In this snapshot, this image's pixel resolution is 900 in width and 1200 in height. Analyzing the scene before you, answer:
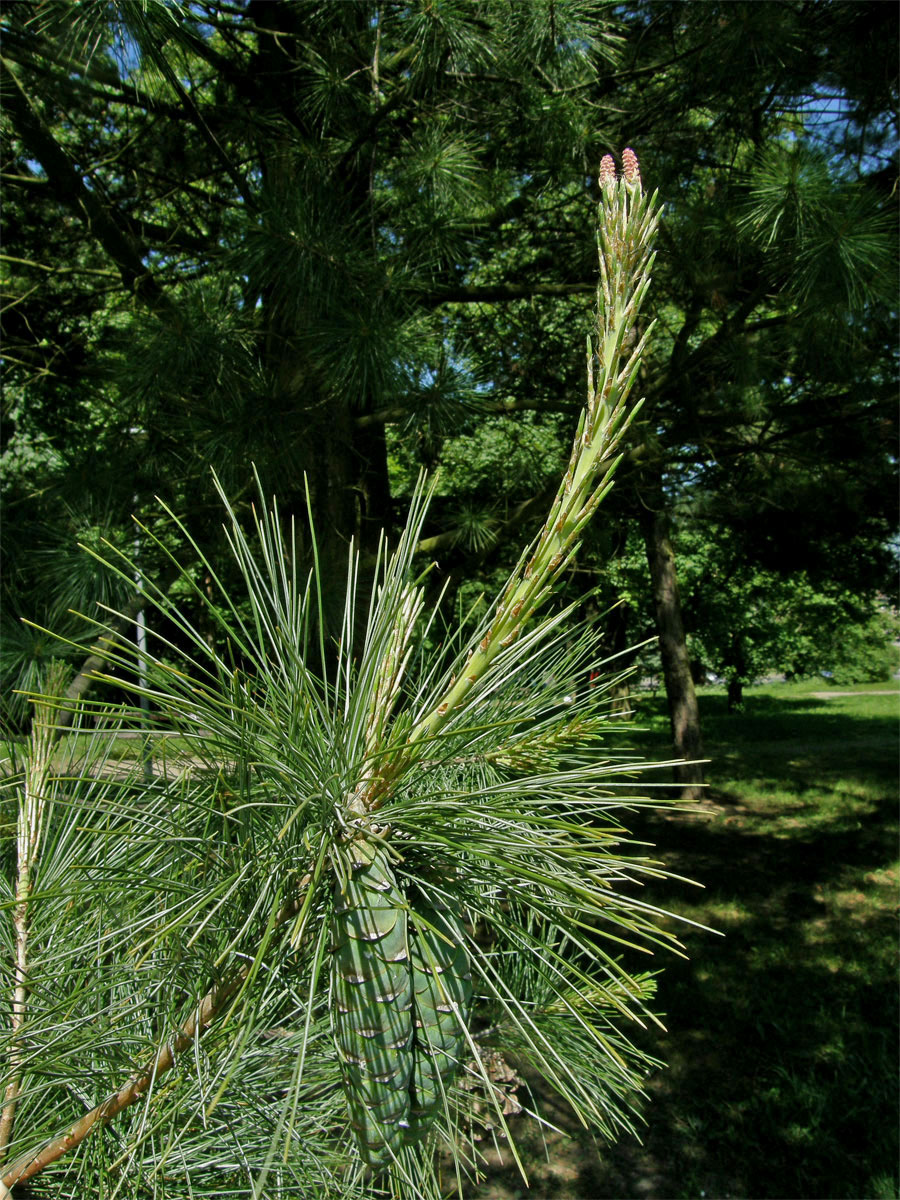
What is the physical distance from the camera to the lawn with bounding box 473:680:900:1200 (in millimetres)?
3312

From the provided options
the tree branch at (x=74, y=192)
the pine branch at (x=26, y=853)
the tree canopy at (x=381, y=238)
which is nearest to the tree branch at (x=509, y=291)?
the tree canopy at (x=381, y=238)

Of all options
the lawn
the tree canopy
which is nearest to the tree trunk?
the lawn

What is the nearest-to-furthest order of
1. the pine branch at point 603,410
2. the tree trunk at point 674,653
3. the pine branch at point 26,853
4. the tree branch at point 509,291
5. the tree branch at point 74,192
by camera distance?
1. the pine branch at point 603,410
2. the pine branch at point 26,853
3. the tree branch at point 74,192
4. the tree branch at point 509,291
5. the tree trunk at point 674,653

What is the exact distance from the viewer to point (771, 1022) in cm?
424

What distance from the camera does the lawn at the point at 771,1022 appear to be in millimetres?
3312

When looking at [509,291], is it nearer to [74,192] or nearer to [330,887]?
[74,192]

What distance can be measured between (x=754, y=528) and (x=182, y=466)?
6.21m

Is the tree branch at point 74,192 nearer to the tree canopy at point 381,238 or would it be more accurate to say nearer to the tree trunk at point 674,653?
the tree canopy at point 381,238

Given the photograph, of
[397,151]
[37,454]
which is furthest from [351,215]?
[37,454]

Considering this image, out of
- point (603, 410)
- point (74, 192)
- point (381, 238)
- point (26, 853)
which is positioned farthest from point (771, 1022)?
point (74, 192)

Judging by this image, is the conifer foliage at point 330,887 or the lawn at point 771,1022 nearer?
the conifer foliage at point 330,887

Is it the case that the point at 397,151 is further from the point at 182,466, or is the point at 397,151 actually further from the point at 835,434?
the point at 835,434

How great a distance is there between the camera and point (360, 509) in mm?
3203

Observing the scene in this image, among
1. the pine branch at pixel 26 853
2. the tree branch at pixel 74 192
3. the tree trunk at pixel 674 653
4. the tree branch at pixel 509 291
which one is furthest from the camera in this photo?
the tree trunk at pixel 674 653
